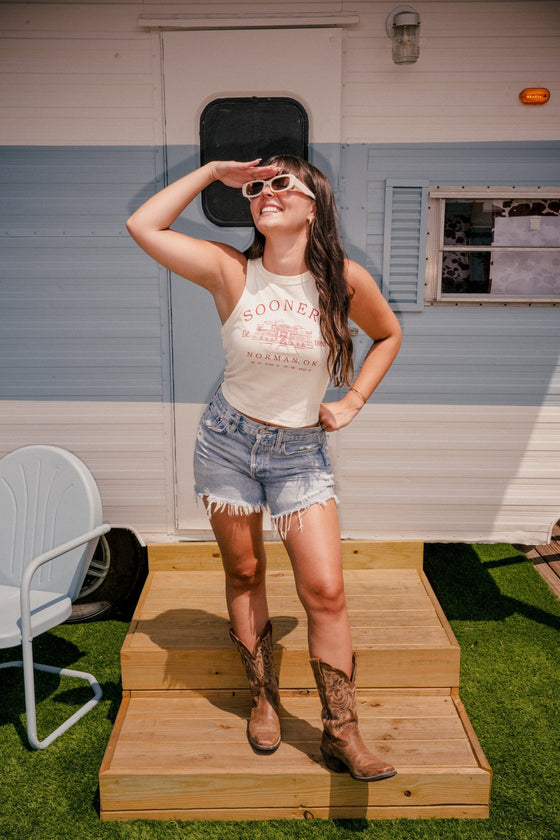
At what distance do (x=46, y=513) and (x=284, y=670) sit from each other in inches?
49.6

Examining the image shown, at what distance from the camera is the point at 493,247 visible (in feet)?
10.8

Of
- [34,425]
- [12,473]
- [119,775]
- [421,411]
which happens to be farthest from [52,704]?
[421,411]

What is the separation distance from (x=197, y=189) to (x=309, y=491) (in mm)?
1005

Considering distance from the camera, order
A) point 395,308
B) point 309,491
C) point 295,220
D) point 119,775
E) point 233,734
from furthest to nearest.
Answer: point 395,308, point 233,734, point 119,775, point 309,491, point 295,220

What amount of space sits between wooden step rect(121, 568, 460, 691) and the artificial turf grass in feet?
1.06

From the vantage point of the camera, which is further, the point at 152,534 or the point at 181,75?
the point at 152,534

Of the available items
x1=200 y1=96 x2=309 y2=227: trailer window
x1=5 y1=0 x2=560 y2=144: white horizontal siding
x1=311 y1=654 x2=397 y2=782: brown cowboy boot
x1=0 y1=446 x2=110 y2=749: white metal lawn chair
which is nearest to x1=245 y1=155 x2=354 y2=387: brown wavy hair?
x1=311 y1=654 x2=397 y2=782: brown cowboy boot

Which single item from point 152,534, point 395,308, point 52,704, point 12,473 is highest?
point 395,308

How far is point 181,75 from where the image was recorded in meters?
3.17

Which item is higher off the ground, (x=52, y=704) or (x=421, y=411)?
(x=421, y=411)

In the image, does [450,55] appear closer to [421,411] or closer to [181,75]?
[181,75]

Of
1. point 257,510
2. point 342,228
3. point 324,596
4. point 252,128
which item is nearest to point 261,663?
point 324,596

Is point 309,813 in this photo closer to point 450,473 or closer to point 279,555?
point 279,555

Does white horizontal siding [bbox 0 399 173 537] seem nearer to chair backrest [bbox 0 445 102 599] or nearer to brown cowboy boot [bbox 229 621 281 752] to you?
chair backrest [bbox 0 445 102 599]
